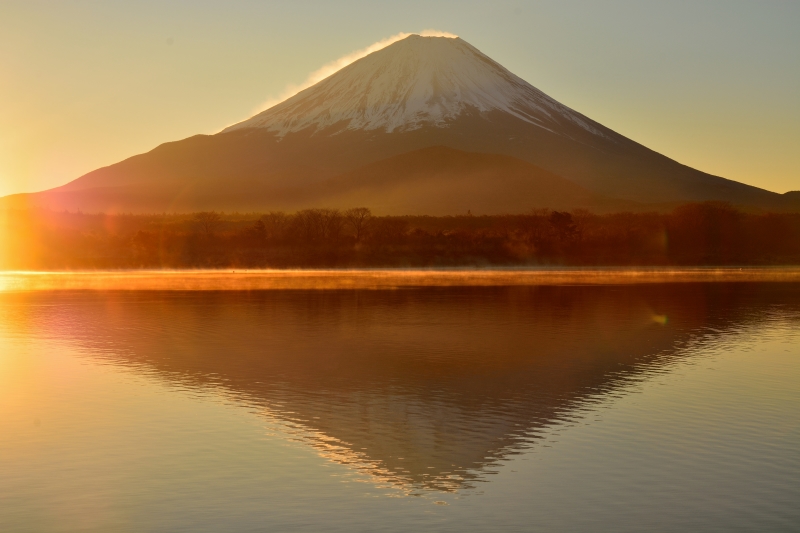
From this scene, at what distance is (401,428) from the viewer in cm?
2189

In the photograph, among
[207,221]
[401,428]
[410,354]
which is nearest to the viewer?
[401,428]

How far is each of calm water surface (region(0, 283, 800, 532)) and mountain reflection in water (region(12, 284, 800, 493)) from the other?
0.42 ft

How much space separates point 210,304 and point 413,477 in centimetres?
4705

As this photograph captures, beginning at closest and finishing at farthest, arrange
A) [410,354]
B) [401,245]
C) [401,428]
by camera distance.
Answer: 1. [401,428]
2. [410,354]
3. [401,245]

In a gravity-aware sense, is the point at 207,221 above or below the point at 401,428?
above

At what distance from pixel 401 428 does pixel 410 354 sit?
13808 millimetres

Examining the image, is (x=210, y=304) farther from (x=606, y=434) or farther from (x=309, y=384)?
(x=606, y=434)

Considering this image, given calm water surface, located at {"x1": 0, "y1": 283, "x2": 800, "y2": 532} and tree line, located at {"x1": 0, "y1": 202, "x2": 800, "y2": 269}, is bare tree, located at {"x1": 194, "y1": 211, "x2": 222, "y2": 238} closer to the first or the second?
tree line, located at {"x1": 0, "y1": 202, "x2": 800, "y2": 269}

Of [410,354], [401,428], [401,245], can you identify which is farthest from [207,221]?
[401,428]

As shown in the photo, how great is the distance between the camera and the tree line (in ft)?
447

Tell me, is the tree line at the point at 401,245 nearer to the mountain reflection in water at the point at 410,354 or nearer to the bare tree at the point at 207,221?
the bare tree at the point at 207,221

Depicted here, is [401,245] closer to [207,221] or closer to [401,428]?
[207,221]

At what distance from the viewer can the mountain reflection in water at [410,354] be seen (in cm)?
2094

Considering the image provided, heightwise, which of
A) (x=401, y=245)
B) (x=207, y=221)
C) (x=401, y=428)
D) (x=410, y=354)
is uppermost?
(x=207, y=221)
